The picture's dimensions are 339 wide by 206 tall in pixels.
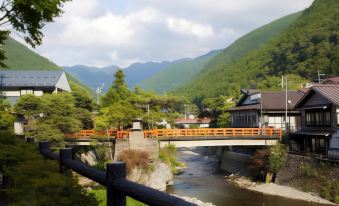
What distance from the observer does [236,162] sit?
141 ft

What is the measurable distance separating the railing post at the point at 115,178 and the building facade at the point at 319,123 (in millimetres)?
28324

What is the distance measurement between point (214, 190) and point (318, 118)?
11.1m

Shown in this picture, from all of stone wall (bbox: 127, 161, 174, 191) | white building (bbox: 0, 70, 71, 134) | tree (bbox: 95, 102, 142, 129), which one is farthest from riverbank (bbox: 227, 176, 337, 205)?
white building (bbox: 0, 70, 71, 134)

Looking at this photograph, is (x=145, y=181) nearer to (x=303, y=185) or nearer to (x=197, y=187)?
(x=197, y=187)

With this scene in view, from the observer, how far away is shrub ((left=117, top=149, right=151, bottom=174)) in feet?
107

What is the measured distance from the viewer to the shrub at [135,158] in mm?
32750

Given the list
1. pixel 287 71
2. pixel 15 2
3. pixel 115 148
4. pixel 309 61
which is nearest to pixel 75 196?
pixel 15 2

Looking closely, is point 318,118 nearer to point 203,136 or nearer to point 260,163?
point 260,163

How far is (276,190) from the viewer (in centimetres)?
→ 3108

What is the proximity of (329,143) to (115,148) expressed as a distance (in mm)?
18324

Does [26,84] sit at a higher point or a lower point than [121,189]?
higher

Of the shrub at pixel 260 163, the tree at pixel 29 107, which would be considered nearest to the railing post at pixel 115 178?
the tree at pixel 29 107

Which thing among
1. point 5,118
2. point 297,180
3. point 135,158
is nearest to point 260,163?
point 297,180

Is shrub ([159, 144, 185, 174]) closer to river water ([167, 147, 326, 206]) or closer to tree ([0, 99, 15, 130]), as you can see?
river water ([167, 147, 326, 206])
